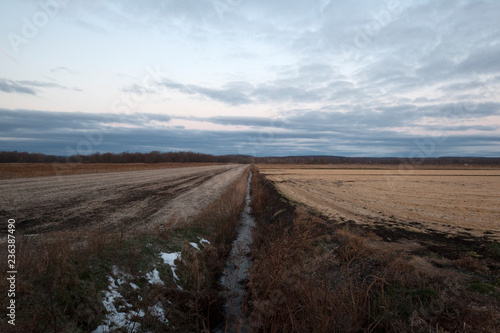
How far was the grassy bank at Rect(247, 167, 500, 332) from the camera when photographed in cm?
448

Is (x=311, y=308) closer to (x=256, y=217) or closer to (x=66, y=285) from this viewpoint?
(x=66, y=285)

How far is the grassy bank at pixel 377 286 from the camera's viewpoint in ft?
14.7

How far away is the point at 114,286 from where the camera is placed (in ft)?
20.3

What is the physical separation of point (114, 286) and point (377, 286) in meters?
5.80

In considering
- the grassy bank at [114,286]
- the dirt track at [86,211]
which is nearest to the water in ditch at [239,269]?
the grassy bank at [114,286]

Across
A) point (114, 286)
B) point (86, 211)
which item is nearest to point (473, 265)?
point (114, 286)

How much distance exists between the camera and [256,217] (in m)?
19.0

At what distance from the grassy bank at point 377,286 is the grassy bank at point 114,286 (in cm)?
144

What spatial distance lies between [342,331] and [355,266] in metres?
3.24

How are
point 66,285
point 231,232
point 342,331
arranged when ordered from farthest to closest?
point 231,232
point 66,285
point 342,331

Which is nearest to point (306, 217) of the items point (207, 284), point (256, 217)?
point (256, 217)

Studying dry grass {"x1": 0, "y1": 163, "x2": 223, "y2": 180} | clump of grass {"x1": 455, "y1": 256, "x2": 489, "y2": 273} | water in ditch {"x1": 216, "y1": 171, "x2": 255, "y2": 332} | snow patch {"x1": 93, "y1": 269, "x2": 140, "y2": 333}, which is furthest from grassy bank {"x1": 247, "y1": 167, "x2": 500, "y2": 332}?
dry grass {"x1": 0, "y1": 163, "x2": 223, "y2": 180}

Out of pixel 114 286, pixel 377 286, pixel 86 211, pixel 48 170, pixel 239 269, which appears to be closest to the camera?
pixel 377 286

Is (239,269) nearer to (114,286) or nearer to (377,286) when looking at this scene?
(114,286)
